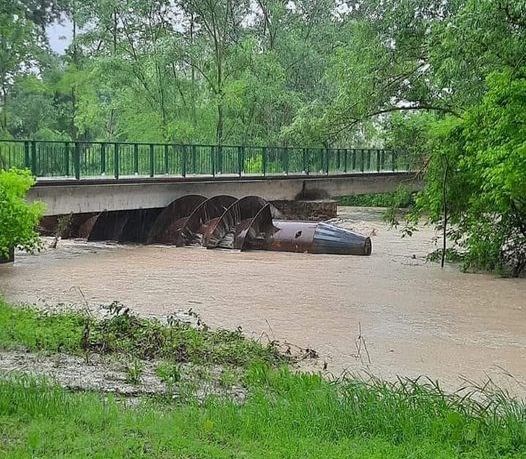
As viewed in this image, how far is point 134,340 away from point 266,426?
4.32 m

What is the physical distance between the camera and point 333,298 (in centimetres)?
1409

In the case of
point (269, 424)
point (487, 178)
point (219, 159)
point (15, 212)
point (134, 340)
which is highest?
point (219, 159)

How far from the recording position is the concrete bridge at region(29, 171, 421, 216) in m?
20.8

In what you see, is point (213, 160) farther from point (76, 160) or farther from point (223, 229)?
point (76, 160)

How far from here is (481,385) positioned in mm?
8117

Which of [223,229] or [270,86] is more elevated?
[270,86]

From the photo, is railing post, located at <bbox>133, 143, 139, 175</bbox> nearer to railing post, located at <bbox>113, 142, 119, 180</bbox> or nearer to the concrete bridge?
the concrete bridge

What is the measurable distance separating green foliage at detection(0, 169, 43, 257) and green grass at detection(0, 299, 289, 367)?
5.98m

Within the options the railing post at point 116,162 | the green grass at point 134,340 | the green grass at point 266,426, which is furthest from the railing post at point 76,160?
the green grass at point 266,426

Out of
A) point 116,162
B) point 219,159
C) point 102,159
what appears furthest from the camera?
point 219,159

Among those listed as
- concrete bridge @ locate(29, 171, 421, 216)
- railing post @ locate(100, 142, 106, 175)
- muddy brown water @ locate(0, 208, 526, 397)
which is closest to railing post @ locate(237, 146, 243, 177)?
concrete bridge @ locate(29, 171, 421, 216)

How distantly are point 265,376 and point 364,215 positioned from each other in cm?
2802

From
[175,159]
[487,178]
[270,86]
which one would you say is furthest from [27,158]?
[270,86]

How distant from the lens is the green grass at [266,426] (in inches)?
190
